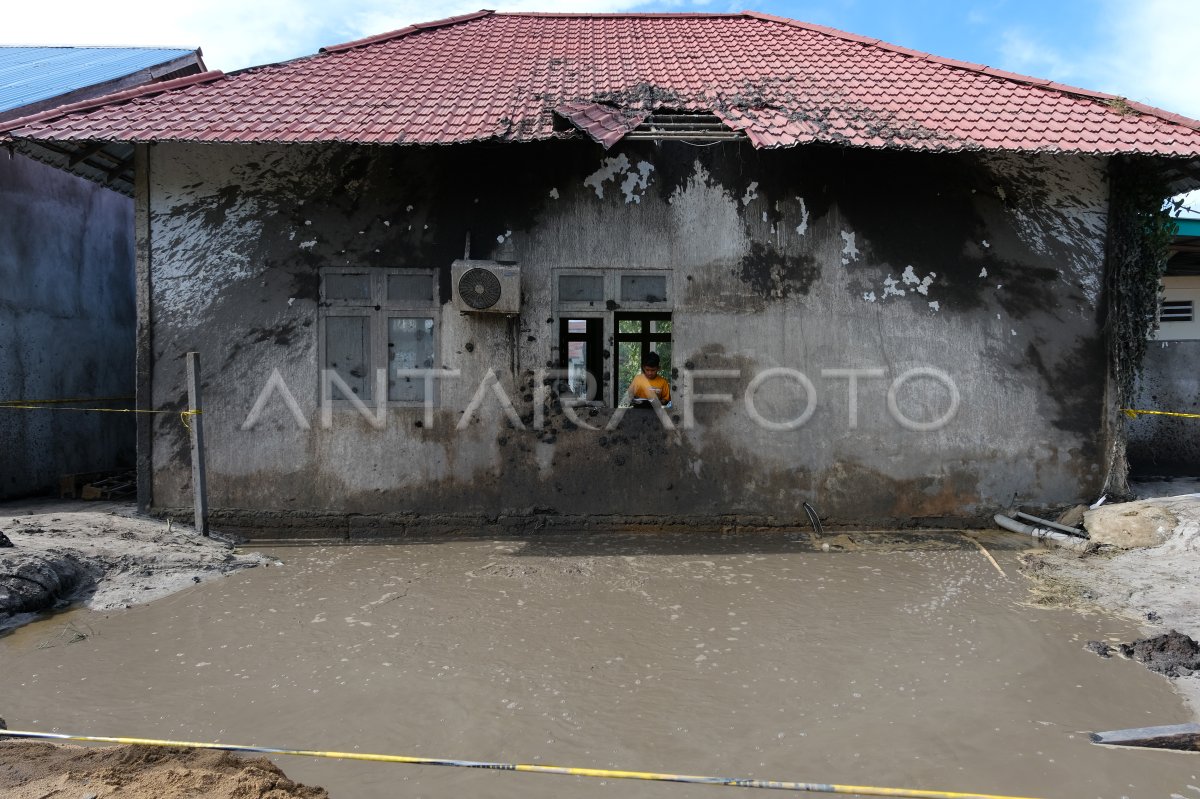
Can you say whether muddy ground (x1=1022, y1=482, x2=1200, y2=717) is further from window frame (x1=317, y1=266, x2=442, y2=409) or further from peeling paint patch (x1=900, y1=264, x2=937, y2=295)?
window frame (x1=317, y1=266, x2=442, y2=409)

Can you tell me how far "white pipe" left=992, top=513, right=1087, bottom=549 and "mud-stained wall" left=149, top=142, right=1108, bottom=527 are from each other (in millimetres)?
237

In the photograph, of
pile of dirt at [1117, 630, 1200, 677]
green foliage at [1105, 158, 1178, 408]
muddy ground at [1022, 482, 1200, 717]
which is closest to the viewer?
pile of dirt at [1117, 630, 1200, 677]

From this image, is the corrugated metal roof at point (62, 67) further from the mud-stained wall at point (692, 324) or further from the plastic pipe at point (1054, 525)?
the plastic pipe at point (1054, 525)

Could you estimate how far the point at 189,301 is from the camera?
7.21m

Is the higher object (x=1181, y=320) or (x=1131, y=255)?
(x=1131, y=255)

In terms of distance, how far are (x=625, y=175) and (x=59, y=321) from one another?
695 centimetres

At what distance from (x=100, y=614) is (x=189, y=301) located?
3.18 meters

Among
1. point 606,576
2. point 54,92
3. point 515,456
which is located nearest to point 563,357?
point 515,456

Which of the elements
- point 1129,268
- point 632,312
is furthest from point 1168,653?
point 632,312

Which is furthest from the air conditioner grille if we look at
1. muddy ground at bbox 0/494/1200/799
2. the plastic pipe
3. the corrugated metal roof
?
the corrugated metal roof

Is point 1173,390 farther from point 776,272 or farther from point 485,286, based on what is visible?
point 485,286

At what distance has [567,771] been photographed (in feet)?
10.2

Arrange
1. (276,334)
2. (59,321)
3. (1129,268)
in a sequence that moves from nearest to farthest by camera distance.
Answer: (276,334)
(1129,268)
(59,321)

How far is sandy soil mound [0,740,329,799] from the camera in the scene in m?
2.74
